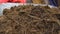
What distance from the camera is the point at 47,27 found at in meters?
0.86

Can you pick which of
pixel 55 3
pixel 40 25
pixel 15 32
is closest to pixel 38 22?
pixel 40 25

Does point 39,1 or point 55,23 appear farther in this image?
point 39,1

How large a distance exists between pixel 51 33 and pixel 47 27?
6 cm

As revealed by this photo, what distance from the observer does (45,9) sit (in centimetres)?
112

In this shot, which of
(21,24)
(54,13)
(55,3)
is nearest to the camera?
(21,24)

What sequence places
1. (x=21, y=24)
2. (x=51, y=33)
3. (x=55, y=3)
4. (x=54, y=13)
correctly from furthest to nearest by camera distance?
(x=55, y=3) → (x=54, y=13) → (x=21, y=24) → (x=51, y=33)

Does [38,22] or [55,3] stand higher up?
[38,22]

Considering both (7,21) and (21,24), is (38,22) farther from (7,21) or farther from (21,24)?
(7,21)

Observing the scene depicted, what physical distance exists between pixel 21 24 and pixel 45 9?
0.28 m

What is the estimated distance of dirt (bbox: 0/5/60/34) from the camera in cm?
83

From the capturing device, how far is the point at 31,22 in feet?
3.01

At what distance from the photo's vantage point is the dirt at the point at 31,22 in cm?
83

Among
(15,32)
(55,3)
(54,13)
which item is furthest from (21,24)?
(55,3)

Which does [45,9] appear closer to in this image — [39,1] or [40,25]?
[40,25]
